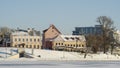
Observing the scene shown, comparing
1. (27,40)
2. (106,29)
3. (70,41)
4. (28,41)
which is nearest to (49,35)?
(70,41)

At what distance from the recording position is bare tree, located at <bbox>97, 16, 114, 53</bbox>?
84.2m

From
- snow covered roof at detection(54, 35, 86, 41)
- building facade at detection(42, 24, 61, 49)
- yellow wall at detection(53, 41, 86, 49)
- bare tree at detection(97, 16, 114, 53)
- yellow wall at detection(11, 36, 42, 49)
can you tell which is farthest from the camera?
yellow wall at detection(11, 36, 42, 49)

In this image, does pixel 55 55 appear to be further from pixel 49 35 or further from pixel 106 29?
pixel 49 35

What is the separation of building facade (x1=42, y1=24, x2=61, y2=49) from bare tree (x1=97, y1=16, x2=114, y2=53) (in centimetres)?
2680

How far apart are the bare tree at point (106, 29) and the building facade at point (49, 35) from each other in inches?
1055

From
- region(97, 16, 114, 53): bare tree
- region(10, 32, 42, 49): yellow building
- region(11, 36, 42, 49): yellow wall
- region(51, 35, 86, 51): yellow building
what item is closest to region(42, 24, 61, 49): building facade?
region(51, 35, 86, 51): yellow building

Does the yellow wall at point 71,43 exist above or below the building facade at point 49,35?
below

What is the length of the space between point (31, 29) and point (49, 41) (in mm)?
23371

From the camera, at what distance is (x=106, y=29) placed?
8469 cm

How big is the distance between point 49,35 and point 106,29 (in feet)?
100

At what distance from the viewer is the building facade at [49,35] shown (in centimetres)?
11050

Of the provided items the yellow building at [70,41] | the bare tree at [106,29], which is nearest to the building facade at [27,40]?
the yellow building at [70,41]

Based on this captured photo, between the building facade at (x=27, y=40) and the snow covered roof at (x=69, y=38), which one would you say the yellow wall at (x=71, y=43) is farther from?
the building facade at (x=27, y=40)

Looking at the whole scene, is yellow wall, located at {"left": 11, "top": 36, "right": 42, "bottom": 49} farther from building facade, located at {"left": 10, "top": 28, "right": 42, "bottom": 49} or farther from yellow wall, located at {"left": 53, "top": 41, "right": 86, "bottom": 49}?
Answer: yellow wall, located at {"left": 53, "top": 41, "right": 86, "bottom": 49}
